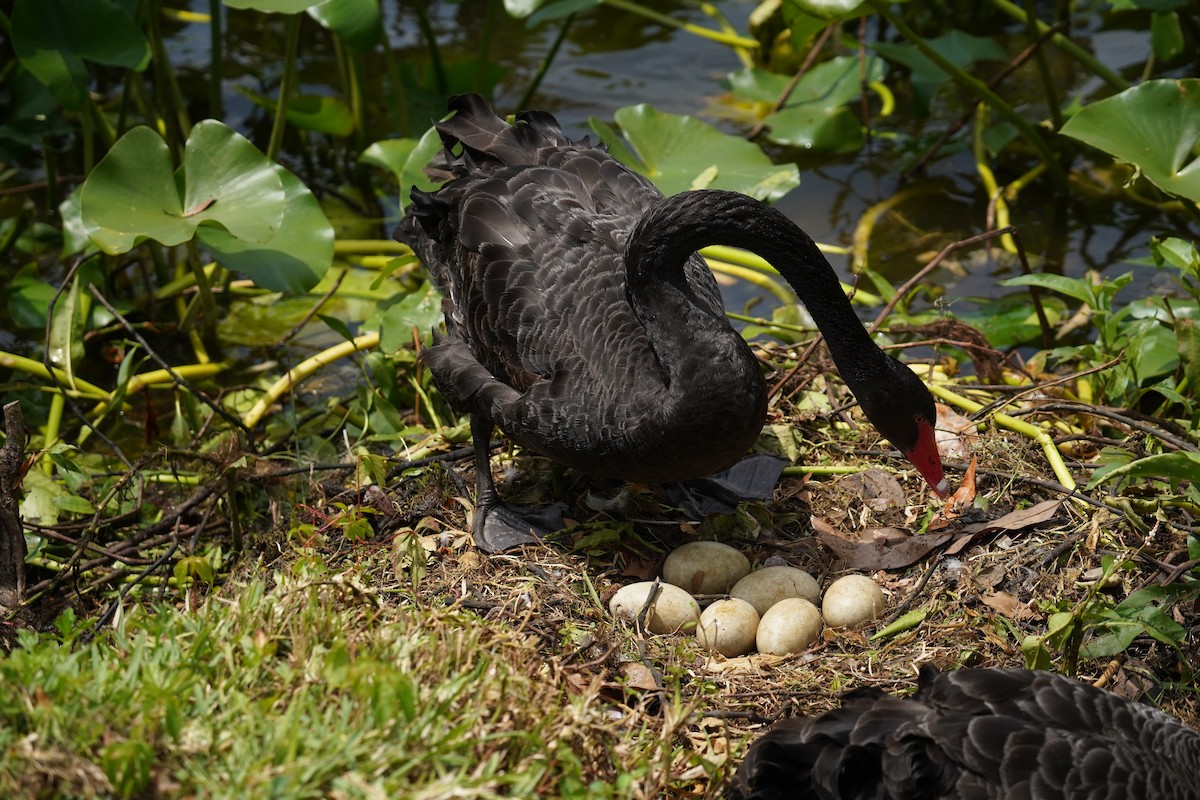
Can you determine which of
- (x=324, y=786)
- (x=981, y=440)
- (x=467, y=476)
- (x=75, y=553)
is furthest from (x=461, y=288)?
(x=324, y=786)

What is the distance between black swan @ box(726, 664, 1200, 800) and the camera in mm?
2539

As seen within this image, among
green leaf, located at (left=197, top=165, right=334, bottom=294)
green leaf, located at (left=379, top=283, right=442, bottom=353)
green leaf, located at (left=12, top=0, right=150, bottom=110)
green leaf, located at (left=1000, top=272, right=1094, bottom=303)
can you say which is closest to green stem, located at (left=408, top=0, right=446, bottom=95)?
green leaf, located at (left=12, top=0, right=150, bottom=110)

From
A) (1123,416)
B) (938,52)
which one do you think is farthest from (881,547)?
(938,52)

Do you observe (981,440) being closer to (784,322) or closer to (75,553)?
(784,322)

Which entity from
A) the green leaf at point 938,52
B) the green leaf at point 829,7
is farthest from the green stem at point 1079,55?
the green leaf at point 829,7

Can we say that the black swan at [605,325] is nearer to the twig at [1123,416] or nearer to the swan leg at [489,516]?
the swan leg at [489,516]

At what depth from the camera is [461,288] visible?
4.09 meters

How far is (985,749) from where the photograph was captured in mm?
2574

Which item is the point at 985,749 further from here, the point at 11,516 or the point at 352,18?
the point at 352,18

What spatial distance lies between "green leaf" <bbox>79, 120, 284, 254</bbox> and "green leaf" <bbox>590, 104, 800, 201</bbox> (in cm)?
151

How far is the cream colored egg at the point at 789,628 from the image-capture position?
3.41 meters

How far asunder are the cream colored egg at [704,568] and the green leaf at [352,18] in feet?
8.85

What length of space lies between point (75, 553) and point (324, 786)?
213 cm

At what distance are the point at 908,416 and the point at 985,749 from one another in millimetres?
1208
